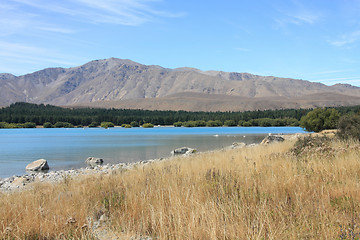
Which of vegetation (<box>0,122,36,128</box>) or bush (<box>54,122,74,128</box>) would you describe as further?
bush (<box>54,122,74,128</box>)

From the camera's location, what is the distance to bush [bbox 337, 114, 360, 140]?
14.1 meters

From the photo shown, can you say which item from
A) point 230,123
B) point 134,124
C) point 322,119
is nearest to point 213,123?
point 230,123

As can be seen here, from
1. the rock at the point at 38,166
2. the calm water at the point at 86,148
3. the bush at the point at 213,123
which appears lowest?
the calm water at the point at 86,148

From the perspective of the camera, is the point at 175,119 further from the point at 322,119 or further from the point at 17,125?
the point at 322,119

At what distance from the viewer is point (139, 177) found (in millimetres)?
7863

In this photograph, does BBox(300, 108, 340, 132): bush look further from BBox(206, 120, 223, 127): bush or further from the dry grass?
BBox(206, 120, 223, 127): bush

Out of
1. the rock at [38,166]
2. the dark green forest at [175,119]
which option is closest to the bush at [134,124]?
the dark green forest at [175,119]

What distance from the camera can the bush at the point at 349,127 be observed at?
1410cm

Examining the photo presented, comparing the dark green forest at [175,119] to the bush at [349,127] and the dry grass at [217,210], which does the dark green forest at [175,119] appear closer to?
the bush at [349,127]

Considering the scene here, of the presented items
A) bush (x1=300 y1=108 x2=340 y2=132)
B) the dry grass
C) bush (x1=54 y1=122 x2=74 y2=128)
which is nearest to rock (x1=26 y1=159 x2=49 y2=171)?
the dry grass

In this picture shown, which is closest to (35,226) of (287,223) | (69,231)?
(69,231)

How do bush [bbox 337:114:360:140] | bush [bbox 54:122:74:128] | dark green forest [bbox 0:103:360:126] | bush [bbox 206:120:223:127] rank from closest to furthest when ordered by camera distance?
bush [bbox 337:114:360:140] < dark green forest [bbox 0:103:360:126] < bush [bbox 54:122:74:128] < bush [bbox 206:120:223:127]

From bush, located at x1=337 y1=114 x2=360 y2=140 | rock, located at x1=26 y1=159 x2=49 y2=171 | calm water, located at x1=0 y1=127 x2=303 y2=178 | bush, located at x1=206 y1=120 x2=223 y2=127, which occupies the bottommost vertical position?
calm water, located at x1=0 y1=127 x2=303 y2=178

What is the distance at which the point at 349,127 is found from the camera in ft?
52.6
